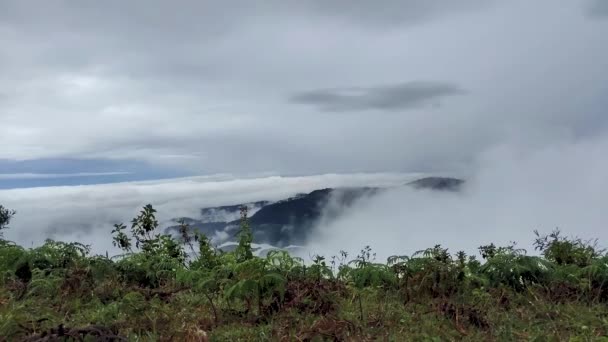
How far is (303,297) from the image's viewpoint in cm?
561

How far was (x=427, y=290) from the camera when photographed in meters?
6.24

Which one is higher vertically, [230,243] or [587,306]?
[230,243]

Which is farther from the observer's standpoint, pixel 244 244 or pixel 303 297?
pixel 244 244

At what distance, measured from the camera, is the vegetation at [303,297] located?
4.73 m

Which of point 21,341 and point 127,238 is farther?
point 127,238

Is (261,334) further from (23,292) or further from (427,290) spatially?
(23,292)

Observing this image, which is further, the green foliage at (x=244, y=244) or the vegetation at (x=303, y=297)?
the green foliage at (x=244, y=244)

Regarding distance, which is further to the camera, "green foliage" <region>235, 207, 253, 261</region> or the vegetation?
"green foliage" <region>235, 207, 253, 261</region>

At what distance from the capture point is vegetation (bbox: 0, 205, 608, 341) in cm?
473

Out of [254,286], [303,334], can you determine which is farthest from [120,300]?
[303,334]

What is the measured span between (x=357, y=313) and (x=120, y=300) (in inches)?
100

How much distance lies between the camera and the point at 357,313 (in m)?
5.48

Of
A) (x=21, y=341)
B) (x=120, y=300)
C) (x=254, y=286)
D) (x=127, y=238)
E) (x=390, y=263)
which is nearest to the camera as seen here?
(x=21, y=341)

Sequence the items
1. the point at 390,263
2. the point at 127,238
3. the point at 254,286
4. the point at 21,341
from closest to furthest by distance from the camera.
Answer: the point at 21,341
the point at 254,286
the point at 390,263
the point at 127,238
